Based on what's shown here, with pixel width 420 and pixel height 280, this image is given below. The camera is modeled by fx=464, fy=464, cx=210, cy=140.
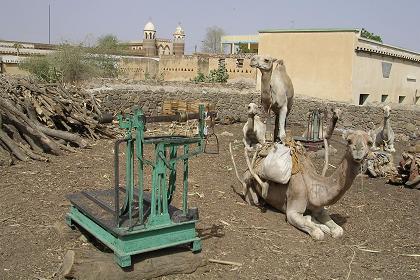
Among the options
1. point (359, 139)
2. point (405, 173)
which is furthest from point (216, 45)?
point (359, 139)

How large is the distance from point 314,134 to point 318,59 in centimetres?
765

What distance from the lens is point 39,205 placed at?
21.3ft

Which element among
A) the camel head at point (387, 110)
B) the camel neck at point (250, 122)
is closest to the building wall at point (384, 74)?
the camel head at point (387, 110)

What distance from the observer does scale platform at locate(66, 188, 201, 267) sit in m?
4.27

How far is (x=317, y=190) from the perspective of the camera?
19.4 ft

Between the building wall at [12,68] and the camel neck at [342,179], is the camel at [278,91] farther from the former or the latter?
the building wall at [12,68]

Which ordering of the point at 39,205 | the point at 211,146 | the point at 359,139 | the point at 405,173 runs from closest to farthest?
the point at 359,139 → the point at 39,205 → the point at 405,173 → the point at 211,146

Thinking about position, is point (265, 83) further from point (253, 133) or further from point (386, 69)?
point (386, 69)

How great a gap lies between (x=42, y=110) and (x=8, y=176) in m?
3.89

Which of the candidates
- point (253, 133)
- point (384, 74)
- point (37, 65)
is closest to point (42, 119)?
point (253, 133)

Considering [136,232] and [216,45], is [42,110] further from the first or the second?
[216,45]

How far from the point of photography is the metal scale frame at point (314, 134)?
1209cm

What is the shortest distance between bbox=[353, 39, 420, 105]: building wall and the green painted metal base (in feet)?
50.6

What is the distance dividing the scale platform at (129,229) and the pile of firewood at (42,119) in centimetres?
456
